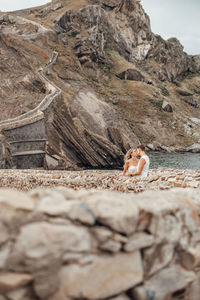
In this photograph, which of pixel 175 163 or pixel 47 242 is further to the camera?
pixel 175 163

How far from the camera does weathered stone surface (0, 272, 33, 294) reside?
208 cm

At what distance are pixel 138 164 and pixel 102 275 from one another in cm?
760

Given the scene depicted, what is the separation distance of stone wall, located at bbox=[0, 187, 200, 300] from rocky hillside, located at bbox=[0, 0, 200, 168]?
26.6 meters

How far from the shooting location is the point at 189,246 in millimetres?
2865

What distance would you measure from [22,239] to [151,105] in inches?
2424

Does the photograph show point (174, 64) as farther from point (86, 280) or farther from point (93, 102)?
point (86, 280)

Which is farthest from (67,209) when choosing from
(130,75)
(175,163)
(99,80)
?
(130,75)

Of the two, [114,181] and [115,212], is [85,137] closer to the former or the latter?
[114,181]

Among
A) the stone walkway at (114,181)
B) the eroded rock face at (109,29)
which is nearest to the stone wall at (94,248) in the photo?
the stone walkway at (114,181)

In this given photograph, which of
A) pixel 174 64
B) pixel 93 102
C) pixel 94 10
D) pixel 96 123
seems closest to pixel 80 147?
pixel 96 123

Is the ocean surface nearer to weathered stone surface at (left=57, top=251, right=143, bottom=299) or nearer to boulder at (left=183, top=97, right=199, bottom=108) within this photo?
weathered stone surface at (left=57, top=251, right=143, bottom=299)

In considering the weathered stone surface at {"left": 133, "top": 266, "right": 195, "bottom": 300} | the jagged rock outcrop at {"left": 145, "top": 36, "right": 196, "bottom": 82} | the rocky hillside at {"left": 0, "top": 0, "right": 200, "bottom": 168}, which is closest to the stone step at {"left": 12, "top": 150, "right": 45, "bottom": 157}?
the rocky hillside at {"left": 0, "top": 0, "right": 200, "bottom": 168}

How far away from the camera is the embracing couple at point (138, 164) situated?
953cm

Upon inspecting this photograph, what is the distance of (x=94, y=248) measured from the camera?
7.70ft
